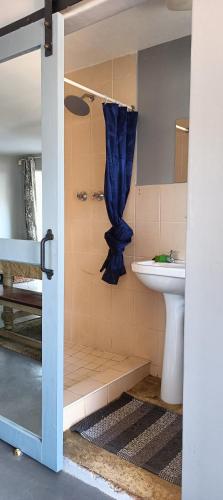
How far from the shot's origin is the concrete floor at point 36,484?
1.54 metres

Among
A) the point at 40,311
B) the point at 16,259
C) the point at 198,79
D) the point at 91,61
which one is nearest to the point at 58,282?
the point at 40,311

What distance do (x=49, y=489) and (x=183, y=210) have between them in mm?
1736

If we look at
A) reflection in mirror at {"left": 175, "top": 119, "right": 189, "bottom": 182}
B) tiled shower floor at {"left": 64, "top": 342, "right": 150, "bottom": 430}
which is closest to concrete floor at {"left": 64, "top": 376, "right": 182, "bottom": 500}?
tiled shower floor at {"left": 64, "top": 342, "right": 150, "bottom": 430}

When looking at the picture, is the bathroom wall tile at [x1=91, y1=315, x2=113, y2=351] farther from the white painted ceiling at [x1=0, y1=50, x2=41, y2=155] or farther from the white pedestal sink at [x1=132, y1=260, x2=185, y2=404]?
the white painted ceiling at [x1=0, y1=50, x2=41, y2=155]

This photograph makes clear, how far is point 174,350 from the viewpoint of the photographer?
2.17 metres

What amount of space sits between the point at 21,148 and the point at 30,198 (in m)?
0.26

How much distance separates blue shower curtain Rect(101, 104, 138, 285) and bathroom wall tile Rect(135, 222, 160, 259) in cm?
9

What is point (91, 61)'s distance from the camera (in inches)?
107

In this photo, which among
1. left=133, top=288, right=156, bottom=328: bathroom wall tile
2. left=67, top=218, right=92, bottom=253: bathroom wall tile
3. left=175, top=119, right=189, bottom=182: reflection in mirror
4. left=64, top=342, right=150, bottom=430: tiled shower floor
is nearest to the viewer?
left=64, top=342, right=150, bottom=430: tiled shower floor

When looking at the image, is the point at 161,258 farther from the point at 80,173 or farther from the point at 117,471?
the point at 117,471

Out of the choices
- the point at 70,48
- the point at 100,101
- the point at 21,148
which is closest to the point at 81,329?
the point at 21,148

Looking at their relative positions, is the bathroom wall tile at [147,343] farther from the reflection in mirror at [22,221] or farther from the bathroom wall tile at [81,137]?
the bathroom wall tile at [81,137]

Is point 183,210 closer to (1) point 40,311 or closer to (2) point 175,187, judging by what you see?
(2) point 175,187

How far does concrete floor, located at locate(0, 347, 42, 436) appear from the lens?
1.82m
